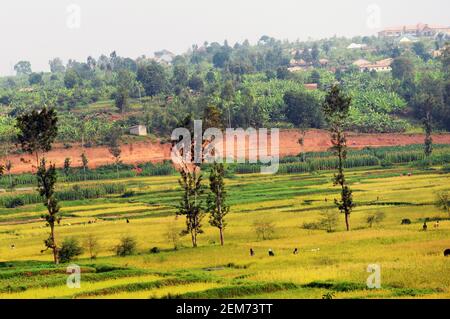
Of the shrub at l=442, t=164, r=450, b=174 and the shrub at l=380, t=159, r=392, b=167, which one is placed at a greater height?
the shrub at l=442, t=164, r=450, b=174

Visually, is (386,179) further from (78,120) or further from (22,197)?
(78,120)

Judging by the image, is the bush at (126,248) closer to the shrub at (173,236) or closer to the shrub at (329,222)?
the shrub at (173,236)

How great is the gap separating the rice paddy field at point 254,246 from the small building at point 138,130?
1486 inches

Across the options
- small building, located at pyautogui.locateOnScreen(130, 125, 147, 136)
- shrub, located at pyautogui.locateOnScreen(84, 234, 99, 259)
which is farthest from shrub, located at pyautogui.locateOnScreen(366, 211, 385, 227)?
small building, located at pyautogui.locateOnScreen(130, 125, 147, 136)

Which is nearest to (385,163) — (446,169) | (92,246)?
(446,169)

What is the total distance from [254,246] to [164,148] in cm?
8091

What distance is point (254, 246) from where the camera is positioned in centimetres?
6097

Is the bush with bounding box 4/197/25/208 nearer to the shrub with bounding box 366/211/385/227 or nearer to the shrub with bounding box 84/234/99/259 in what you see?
the shrub with bounding box 84/234/99/259

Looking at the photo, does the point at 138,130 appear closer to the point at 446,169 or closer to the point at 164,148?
the point at 164,148

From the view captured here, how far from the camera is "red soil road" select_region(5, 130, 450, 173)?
132 metres

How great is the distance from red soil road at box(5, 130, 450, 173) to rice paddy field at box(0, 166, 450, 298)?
92.2 ft

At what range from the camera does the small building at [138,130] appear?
143750 mm

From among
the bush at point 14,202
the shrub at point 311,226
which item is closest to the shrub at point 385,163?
the shrub at point 311,226

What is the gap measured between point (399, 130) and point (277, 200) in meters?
66.9
